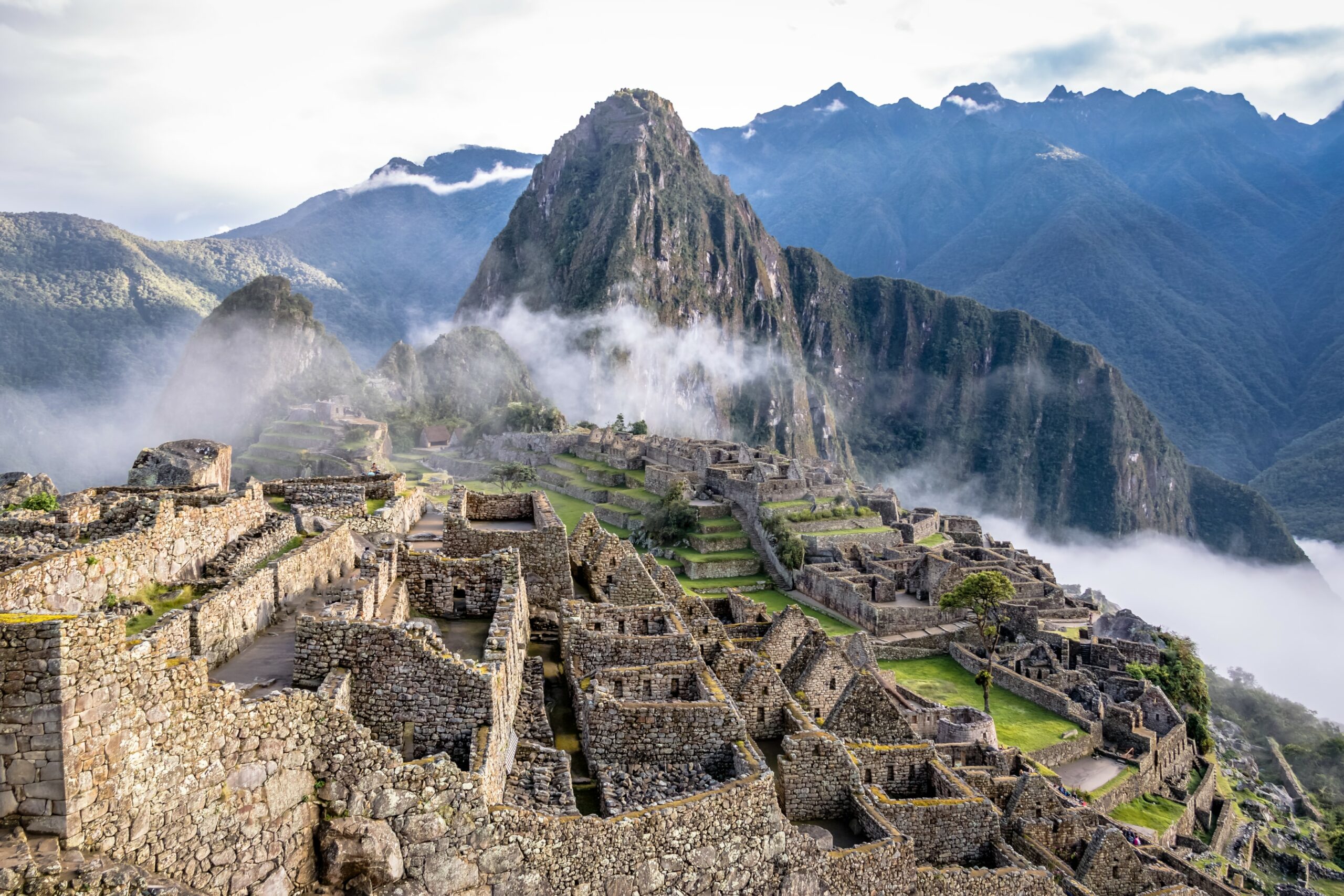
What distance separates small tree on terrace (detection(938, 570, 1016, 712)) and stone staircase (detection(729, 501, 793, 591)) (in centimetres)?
1216

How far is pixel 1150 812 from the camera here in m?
25.3

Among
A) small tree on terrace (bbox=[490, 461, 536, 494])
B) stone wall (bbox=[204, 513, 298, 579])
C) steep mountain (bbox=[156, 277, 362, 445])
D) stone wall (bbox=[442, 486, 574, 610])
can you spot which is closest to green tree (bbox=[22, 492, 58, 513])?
stone wall (bbox=[204, 513, 298, 579])

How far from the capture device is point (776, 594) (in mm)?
45844

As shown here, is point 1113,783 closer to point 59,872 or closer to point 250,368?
point 59,872

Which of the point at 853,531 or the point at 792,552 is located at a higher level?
the point at 853,531

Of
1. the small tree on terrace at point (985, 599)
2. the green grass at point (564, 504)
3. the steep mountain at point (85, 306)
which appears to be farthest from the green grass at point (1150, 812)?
the steep mountain at point (85, 306)

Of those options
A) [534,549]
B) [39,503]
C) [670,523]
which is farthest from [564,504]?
[39,503]

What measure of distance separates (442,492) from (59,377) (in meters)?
63.1

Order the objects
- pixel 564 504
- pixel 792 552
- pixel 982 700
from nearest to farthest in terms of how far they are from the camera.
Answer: pixel 982 700 → pixel 792 552 → pixel 564 504

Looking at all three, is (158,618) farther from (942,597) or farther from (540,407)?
(540,407)

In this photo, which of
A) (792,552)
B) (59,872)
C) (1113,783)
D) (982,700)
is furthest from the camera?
(792,552)

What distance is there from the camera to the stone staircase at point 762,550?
4831 centimetres

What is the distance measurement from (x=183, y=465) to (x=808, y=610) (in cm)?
3040

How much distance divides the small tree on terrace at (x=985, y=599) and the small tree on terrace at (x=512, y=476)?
3315cm
